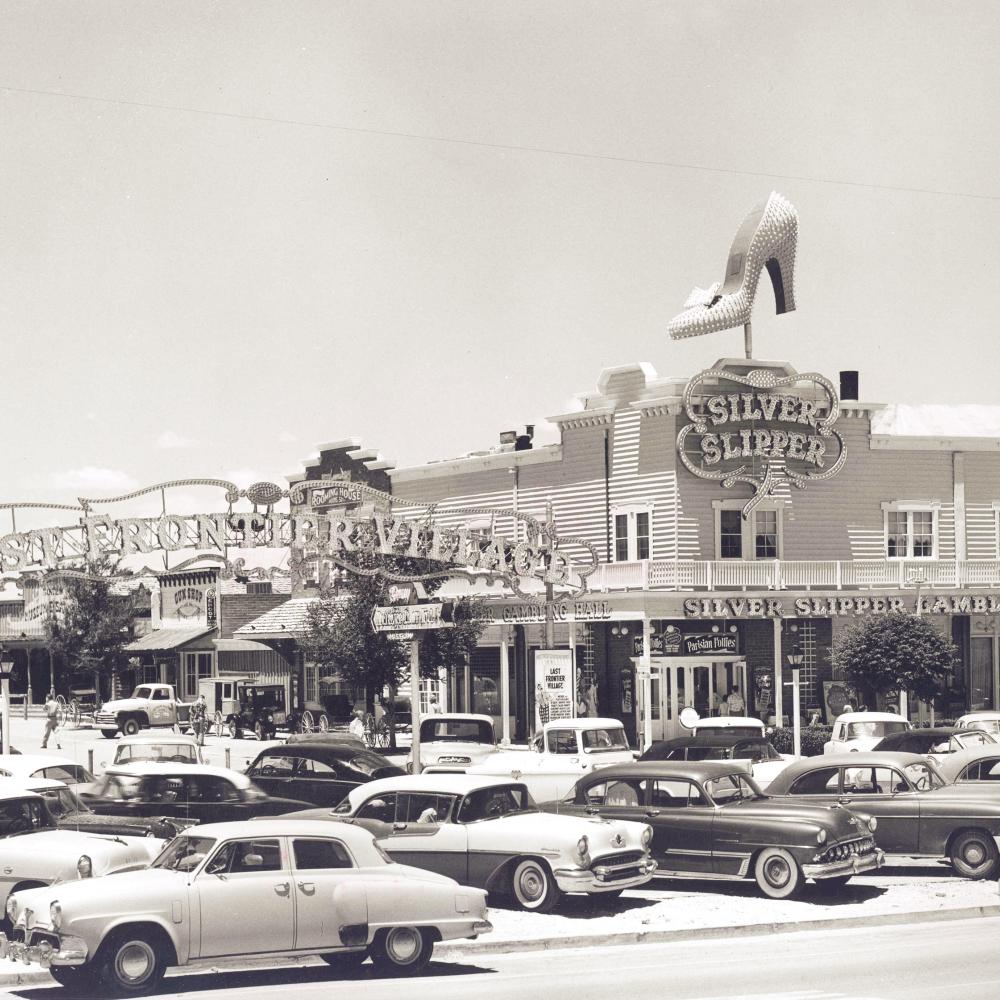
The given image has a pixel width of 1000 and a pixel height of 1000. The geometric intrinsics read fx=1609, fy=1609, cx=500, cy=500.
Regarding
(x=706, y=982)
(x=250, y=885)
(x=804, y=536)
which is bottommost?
(x=706, y=982)

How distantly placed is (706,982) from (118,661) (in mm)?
53178

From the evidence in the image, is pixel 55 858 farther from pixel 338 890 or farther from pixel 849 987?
pixel 849 987

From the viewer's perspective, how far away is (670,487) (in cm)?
4466

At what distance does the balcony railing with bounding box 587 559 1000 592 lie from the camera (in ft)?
142

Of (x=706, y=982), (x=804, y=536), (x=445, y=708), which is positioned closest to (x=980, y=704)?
(x=804, y=536)

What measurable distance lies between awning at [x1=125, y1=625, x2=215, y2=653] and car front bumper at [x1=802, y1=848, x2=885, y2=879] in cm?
4843

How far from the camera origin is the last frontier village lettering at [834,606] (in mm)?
43406

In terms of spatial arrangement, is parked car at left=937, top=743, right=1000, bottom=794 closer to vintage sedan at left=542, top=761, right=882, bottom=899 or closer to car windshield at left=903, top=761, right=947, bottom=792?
car windshield at left=903, top=761, right=947, bottom=792

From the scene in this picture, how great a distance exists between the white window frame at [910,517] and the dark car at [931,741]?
2014 cm

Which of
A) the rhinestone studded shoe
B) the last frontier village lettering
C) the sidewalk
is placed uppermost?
the rhinestone studded shoe

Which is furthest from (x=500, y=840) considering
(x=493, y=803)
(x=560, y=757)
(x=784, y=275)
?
(x=784, y=275)

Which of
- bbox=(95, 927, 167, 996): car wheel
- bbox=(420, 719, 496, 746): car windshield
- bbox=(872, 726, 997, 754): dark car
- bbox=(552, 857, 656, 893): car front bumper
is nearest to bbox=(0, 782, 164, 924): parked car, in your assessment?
bbox=(95, 927, 167, 996): car wheel

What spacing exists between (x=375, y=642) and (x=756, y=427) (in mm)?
12125

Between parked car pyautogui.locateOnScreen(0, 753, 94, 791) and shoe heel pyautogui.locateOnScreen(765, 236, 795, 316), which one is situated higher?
shoe heel pyautogui.locateOnScreen(765, 236, 795, 316)
